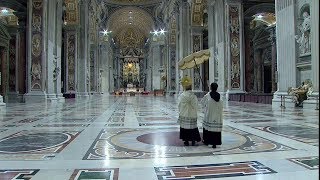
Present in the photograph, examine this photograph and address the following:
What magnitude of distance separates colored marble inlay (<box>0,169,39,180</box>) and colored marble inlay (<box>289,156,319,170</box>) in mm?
2941

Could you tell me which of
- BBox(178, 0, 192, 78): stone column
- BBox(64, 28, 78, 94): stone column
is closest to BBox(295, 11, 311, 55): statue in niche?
BBox(178, 0, 192, 78): stone column

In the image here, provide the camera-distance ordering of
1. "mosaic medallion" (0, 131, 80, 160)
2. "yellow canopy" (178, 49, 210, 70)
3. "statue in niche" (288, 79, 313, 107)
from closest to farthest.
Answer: "mosaic medallion" (0, 131, 80, 160) < "yellow canopy" (178, 49, 210, 70) < "statue in niche" (288, 79, 313, 107)

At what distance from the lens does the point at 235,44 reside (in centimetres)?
2094

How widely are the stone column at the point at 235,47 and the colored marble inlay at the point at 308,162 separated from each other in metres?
16.8

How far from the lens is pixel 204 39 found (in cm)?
3250

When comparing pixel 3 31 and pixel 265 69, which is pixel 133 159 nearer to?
pixel 3 31

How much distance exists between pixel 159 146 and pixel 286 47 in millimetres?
10600

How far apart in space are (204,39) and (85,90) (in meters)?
12.1

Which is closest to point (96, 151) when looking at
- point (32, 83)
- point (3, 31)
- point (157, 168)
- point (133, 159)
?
point (133, 159)

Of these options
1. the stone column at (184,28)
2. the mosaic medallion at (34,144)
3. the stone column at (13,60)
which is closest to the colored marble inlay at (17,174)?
the mosaic medallion at (34,144)

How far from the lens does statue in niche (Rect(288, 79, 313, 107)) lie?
1261 centimetres

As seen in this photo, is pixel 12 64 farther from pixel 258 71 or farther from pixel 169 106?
pixel 258 71

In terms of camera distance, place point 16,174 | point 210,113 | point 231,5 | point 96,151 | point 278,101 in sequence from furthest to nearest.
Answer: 1. point 231,5
2. point 278,101
3. point 210,113
4. point 96,151
5. point 16,174

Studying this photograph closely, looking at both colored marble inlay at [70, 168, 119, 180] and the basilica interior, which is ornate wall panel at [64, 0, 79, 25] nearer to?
the basilica interior
